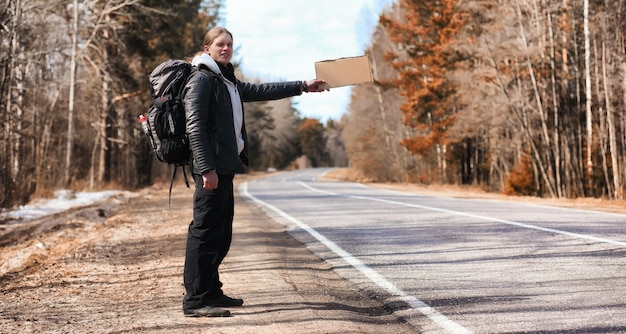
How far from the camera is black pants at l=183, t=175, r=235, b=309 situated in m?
4.43

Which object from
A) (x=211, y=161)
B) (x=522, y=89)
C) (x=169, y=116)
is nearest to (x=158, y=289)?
(x=211, y=161)

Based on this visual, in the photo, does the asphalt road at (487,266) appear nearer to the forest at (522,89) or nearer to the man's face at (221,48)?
the man's face at (221,48)

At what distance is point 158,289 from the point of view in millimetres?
5387

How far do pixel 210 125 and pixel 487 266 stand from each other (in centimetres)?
308

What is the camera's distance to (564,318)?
160 inches

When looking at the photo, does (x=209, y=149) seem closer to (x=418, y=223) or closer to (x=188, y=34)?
(x=418, y=223)

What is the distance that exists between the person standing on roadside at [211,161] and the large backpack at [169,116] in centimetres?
9

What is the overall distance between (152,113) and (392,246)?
13.2 ft

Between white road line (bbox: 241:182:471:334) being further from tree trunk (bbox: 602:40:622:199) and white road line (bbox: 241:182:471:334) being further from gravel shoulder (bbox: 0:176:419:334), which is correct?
tree trunk (bbox: 602:40:622:199)

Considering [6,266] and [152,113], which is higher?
[152,113]

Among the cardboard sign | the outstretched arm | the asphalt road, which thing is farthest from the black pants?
the asphalt road

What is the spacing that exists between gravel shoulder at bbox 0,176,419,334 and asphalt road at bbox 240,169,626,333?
11.6 inches

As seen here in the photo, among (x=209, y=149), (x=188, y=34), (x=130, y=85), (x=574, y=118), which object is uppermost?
(x=188, y=34)

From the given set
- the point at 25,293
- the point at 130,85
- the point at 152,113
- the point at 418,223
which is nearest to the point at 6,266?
the point at 25,293
